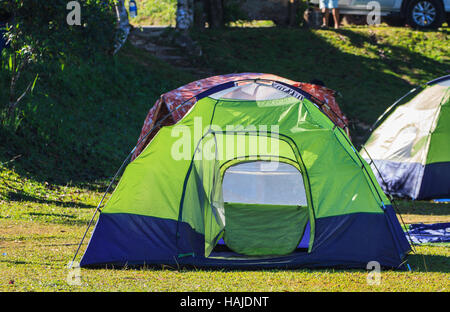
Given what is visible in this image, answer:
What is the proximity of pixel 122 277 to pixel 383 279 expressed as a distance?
2378 millimetres

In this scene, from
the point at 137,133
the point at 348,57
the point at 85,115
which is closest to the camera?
the point at 85,115

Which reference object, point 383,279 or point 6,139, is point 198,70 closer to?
point 6,139

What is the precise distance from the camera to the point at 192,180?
7098 mm

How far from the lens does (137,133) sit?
14.8 m

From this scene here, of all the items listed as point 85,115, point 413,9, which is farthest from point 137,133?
point 413,9

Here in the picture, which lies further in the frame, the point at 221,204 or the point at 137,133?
the point at 137,133

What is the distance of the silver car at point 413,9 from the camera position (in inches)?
819

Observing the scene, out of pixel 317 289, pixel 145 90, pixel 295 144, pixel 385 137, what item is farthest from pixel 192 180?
pixel 145 90

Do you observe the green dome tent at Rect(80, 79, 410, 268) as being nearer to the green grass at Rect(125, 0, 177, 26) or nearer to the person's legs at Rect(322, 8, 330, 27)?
the person's legs at Rect(322, 8, 330, 27)

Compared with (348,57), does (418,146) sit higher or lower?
lower

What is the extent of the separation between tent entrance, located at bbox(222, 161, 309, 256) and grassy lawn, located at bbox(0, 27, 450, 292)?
2.98 feet

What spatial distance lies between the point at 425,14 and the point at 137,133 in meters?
10.7

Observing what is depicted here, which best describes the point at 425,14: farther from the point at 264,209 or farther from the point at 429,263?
the point at 429,263

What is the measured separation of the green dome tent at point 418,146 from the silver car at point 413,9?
31.1 ft
